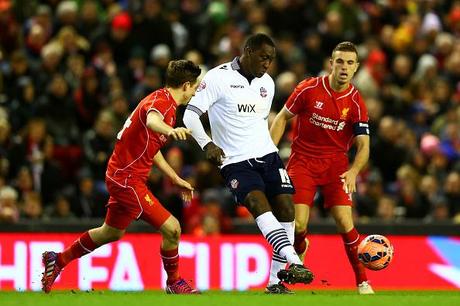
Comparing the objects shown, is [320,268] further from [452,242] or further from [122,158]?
[122,158]

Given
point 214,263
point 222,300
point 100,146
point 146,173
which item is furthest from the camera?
point 100,146

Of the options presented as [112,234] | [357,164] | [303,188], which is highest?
[357,164]

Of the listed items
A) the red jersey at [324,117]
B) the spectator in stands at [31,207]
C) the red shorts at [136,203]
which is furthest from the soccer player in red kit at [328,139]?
the spectator in stands at [31,207]

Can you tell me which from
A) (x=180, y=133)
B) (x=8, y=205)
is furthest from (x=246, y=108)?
(x=8, y=205)

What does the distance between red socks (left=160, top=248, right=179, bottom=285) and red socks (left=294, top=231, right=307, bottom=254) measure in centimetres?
129

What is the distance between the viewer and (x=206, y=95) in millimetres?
12492

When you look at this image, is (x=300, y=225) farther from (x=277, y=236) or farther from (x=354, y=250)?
(x=277, y=236)

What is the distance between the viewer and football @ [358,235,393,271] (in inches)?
503

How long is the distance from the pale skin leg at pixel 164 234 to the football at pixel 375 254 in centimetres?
183

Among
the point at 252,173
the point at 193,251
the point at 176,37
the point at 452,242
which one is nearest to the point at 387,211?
the point at 452,242

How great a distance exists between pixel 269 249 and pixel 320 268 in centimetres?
70

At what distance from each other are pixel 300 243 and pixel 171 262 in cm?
142

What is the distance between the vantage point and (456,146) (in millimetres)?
20234

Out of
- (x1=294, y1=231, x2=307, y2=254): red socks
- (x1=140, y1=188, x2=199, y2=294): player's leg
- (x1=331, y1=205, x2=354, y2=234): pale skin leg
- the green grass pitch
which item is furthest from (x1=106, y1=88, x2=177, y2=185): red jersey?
(x1=331, y1=205, x2=354, y2=234): pale skin leg
